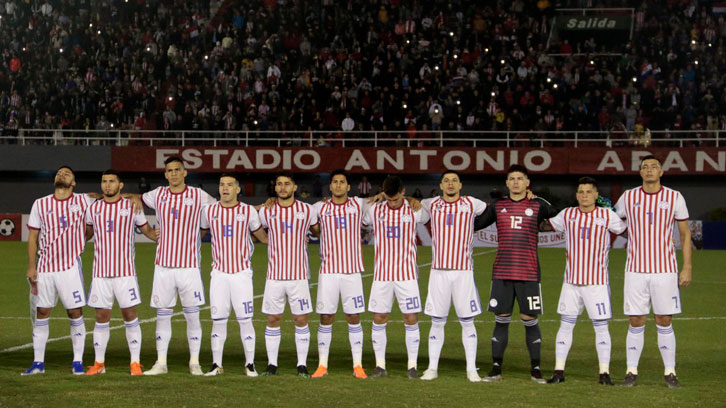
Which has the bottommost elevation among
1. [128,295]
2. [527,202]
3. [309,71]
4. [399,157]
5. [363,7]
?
[128,295]

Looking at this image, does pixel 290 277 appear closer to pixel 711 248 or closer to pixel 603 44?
pixel 711 248

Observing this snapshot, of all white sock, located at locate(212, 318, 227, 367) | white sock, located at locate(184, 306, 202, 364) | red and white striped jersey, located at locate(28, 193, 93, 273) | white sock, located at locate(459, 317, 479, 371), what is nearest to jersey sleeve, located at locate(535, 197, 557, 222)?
white sock, located at locate(459, 317, 479, 371)

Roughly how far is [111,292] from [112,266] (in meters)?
0.28

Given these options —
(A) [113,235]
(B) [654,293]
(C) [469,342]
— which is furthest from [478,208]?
(A) [113,235]

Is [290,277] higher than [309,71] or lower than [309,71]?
lower

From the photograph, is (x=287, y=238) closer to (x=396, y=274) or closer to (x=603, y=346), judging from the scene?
(x=396, y=274)

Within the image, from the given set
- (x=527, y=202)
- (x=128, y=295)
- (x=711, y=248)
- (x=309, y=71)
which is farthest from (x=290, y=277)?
(x=309, y=71)

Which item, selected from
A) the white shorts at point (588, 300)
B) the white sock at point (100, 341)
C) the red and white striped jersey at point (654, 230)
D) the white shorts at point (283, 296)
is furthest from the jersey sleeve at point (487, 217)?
the white sock at point (100, 341)

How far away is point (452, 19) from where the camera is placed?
128 ft

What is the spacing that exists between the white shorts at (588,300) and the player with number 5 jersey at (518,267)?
27 cm

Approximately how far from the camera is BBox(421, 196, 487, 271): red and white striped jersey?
35.8ft

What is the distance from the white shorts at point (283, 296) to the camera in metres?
11.1

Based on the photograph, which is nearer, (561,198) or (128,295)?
(128,295)

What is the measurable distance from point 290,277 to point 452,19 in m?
29.1
